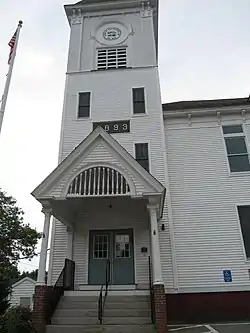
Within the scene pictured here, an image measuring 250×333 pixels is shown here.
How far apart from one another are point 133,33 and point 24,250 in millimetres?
14378

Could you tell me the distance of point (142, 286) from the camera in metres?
10.7

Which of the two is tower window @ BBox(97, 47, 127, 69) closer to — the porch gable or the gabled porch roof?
the porch gable

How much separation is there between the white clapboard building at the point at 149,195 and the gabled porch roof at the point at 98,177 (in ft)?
0.10

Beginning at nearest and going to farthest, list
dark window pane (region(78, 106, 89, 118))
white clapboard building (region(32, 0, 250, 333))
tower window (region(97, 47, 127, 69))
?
white clapboard building (region(32, 0, 250, 333))
dark window pane (region(78, 106, 89, 118))
tower window (region(97, 47, 127, 69))

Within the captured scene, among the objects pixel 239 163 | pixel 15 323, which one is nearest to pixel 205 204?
pixel 239 163

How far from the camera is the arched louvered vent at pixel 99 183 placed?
30.8ft

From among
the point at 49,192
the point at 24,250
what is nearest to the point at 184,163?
the point at 49,192

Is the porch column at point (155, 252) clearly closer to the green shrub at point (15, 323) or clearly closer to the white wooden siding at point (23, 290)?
the green shrub at point (15, 323)

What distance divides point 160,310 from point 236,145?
8010 mm

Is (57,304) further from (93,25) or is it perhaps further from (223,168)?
(93,25)

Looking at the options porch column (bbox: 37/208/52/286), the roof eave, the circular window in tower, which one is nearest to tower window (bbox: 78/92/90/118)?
the roof eave

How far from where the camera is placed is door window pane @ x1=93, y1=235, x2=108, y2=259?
454 inches

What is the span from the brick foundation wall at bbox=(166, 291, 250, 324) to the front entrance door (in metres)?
1.71

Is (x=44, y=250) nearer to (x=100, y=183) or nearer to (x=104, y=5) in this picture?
(x=100, y=183)
